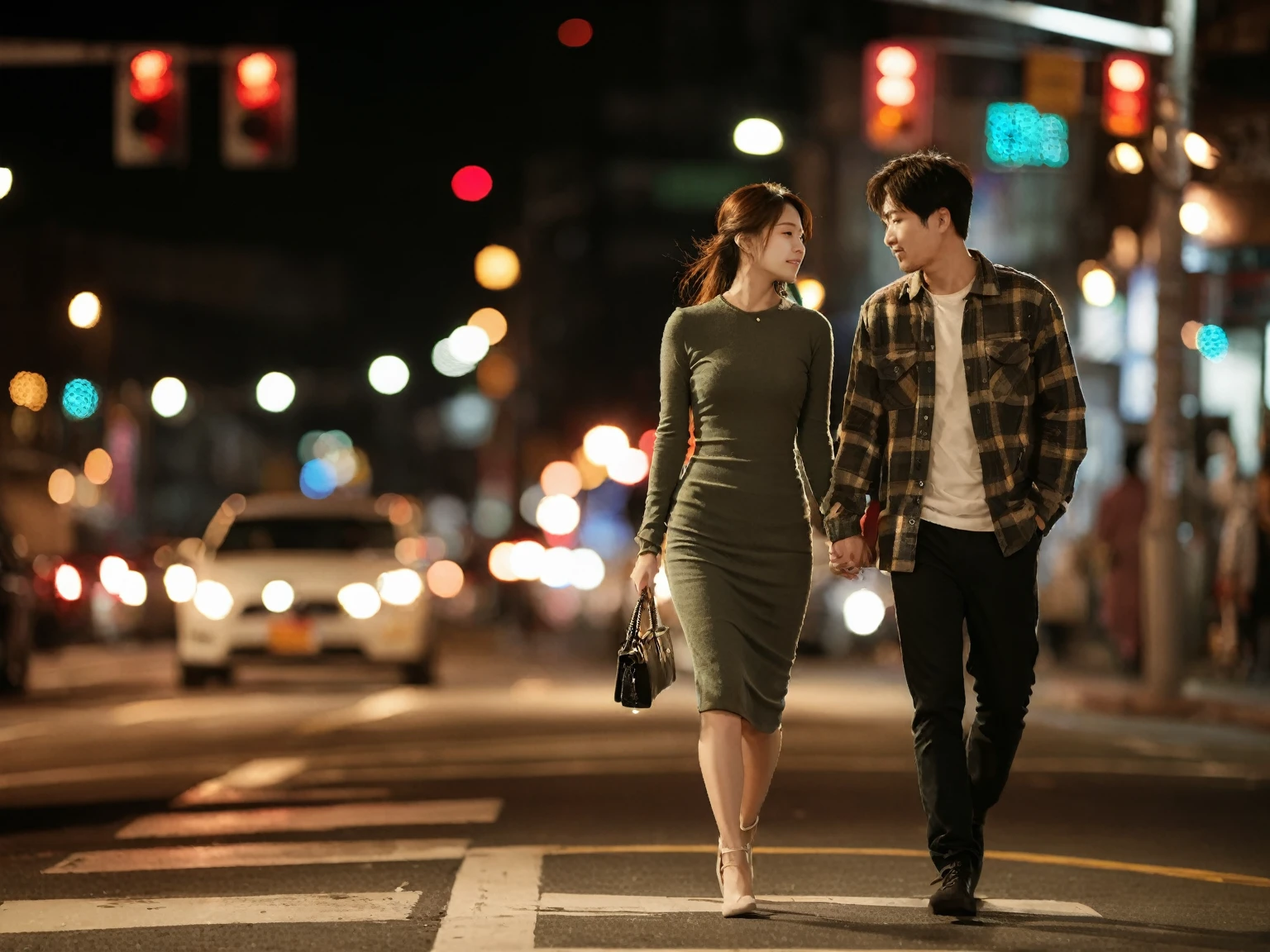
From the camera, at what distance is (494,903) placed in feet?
23.4

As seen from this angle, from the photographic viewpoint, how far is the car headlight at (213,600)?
65.9ft

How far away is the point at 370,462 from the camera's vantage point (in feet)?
386

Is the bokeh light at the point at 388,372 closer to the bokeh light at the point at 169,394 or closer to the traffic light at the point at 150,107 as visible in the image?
the bokeh light at the point at 169,394

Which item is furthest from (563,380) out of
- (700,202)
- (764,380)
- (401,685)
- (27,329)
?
(764,380)

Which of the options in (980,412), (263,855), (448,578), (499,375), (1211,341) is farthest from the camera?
(448,578)

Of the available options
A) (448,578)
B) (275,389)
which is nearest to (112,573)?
(275,389)

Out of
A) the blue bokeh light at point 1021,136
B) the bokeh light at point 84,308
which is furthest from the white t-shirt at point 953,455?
the bokeh light at point 84,308

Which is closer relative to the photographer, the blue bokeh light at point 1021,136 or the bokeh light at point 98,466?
the blue bokeh light at point 1021,136

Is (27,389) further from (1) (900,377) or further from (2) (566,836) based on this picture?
(1) (900,377)

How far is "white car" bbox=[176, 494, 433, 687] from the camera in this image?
65.8 ft

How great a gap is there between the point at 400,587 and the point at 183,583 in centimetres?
180

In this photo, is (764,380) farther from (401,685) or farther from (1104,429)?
(1104,429)

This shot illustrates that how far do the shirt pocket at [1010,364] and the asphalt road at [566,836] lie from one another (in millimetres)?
1460

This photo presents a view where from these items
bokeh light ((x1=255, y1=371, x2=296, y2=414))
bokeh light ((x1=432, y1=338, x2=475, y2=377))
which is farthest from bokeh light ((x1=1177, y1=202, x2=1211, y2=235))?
bokeh light ((x1=255, y1=371, x2=296, y2=414))
